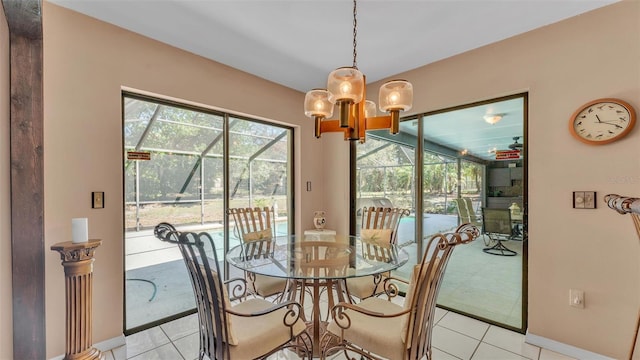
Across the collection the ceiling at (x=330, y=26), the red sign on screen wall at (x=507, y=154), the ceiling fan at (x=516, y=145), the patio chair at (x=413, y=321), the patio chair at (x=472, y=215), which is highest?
the ceiling at (x=330, y=26)

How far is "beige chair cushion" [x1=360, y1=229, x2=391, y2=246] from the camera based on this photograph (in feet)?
8.81

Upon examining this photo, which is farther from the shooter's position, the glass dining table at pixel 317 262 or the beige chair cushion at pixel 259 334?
the glass dining table at pixel 317 262

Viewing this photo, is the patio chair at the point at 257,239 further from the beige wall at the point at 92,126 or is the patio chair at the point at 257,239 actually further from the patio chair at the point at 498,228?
the patio chair at the point at 498,228

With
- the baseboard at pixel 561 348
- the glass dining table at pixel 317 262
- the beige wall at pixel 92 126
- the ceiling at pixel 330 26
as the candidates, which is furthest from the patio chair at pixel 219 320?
the baseboard at pixel 561 348

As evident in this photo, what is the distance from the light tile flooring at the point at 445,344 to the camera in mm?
2084

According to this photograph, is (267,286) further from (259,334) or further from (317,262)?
(259,334)

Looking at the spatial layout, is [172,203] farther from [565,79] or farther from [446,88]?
[565,79]

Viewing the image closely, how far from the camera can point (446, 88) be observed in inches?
110

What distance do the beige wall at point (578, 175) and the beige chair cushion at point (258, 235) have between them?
2.48 metres

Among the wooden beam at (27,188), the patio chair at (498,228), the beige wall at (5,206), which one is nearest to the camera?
the beige wall at (5,206)

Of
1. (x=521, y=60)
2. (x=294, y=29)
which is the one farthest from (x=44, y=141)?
(x=521, y=60)

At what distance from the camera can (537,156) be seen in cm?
226

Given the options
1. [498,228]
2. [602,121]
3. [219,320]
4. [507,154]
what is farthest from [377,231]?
[602,121]

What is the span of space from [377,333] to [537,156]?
2006mm
